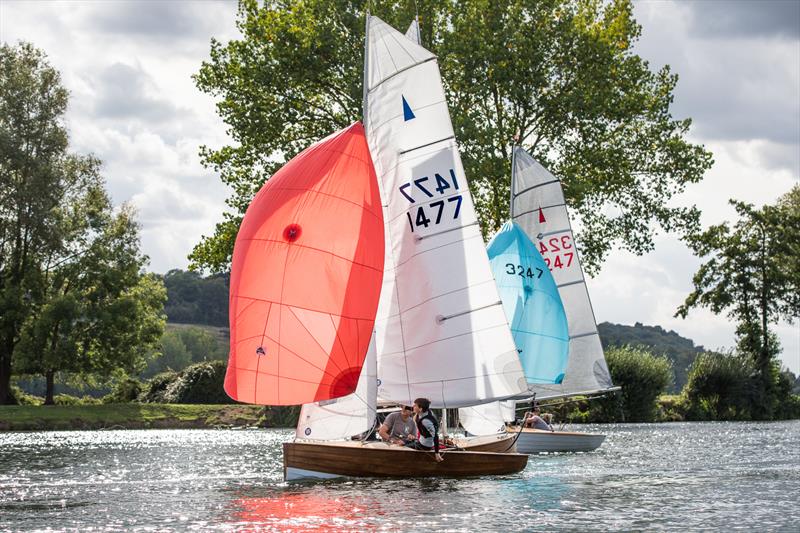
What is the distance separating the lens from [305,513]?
20734mm

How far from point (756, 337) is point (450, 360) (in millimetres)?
56827

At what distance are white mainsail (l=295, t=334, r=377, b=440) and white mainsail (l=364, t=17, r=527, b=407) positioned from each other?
0.75 metres

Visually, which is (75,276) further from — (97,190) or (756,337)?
(756,337)

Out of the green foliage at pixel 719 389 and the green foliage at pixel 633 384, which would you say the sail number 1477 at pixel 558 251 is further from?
the green foliage at pixel 719 389

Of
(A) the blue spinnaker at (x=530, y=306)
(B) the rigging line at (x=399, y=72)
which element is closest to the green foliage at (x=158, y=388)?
(A) the blue spinnaker at (x=530, y=306)

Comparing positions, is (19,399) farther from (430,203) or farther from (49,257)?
(430,203)

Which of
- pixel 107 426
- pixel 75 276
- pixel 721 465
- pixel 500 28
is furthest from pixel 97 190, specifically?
pixel 721 465

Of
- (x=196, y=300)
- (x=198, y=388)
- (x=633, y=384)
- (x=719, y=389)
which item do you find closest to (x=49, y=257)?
→ (x=198, y=388)

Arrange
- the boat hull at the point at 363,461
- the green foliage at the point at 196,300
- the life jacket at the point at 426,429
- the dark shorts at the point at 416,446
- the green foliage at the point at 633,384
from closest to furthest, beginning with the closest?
1. the boat hull at the point at 363,461
2. the life jacket at the point at 426,429
3. the dark shorts at the point at 416,446
4. the green foliage at the point at 633,384
5. the green foliage at the point at 196,300

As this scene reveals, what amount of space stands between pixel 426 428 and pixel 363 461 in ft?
5.17

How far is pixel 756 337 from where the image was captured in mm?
77312

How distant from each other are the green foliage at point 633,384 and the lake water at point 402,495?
77.4ft

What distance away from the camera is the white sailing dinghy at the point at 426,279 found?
25.6m

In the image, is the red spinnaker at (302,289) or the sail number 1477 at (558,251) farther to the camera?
the sail number 1477 at (558,251)
